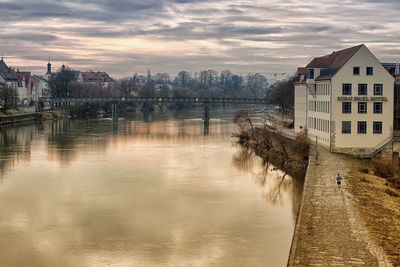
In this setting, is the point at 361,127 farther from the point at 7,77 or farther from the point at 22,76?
the point at 22,76

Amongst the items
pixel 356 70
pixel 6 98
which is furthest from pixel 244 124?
pixel 6 98

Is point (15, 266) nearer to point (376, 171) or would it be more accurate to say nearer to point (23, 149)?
point (376, 171)

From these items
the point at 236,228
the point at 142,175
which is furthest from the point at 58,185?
the point at 236,228

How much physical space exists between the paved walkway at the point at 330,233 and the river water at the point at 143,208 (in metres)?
0.92

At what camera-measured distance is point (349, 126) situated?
31141mm

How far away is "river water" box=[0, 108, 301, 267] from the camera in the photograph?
50.7 ft

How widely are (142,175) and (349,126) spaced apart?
34.8 ft

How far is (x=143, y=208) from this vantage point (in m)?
20.8

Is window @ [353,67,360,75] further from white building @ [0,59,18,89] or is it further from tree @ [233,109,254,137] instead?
white building @ [0,59,18,89]

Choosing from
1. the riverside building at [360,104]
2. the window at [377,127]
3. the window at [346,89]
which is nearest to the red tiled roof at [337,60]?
the riverside building at [360,104]

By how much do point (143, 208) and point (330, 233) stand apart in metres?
7.91

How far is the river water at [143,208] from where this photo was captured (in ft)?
50.7

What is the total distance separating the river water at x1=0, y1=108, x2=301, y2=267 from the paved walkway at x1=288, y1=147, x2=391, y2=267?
3.03 ft

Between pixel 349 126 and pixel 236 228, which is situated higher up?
pixel 349 126
